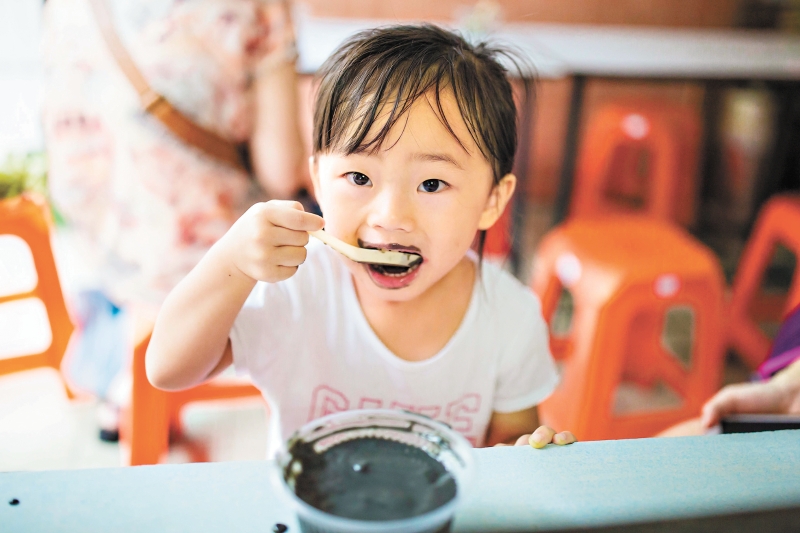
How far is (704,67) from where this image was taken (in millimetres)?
2756

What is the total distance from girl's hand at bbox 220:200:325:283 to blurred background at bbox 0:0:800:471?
1.00 metres

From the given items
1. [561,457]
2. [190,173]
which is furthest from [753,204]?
[561,457]

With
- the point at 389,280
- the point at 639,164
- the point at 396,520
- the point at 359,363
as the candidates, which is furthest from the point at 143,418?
the point at 639,164

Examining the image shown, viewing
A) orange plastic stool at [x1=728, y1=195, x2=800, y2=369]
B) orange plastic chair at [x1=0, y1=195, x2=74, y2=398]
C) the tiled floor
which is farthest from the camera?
orange plastic stool at [x1=728, y1=195, x2=800, y2=369]

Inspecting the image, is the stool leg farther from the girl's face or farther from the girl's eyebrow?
the girl's eyebrow

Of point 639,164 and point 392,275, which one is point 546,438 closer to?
point 392,275

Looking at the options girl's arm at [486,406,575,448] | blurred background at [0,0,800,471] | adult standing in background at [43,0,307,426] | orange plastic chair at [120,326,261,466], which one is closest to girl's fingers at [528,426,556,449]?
girl's arm at [486,406,575,448]

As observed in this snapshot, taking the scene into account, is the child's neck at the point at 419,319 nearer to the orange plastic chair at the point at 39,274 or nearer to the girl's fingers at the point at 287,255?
the girl's fingers at the point at 287,255

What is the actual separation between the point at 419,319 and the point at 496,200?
0.21 meters

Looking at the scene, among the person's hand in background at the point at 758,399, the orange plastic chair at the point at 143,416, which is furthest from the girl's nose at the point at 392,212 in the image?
the orange plastic chair at the point at 143,416

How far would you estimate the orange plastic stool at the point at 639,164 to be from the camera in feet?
8.66

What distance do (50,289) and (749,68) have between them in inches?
108

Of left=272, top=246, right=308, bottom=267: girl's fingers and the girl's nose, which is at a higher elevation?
the girl's nose

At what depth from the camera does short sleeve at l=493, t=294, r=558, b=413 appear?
0.99m
